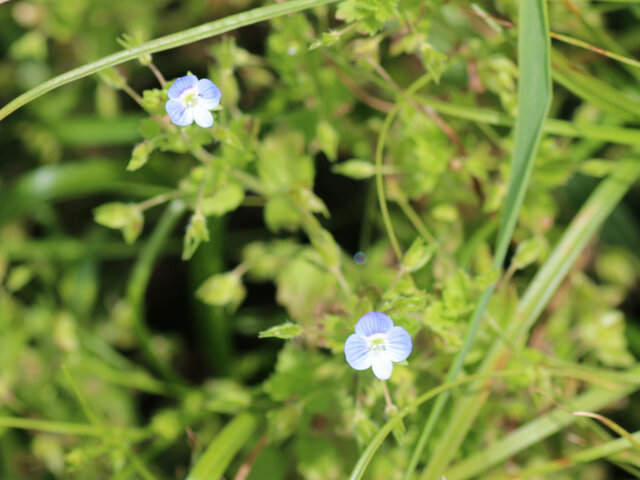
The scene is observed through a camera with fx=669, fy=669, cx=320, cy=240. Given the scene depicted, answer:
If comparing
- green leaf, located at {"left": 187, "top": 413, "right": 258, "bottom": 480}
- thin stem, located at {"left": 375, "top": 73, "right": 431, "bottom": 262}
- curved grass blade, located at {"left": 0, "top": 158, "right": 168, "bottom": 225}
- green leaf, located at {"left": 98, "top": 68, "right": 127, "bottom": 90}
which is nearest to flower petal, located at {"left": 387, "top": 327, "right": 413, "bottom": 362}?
thin stem, located at {"left": 375, "top": 73, "right": 431, "bottom": 262}

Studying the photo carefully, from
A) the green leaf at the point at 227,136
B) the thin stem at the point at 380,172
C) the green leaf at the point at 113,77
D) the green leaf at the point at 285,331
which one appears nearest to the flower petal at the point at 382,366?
the green leaf at the point at 285,331

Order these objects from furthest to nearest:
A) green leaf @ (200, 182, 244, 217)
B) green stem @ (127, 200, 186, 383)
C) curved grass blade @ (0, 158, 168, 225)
A: 1. curved grass blade @ (0, 158, 168, 225)
2. green stem @ (127, 200, 186, 383)
3. green leaf @ (200, 182, 244, 217)

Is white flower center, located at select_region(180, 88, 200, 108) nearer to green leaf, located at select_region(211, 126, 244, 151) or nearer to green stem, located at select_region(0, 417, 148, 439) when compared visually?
green leaf, located at select_region(211, 126, 244, 151)

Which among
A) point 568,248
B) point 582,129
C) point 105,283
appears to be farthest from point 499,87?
point 105,283

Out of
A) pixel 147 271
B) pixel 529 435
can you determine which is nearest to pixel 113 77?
pixel 147 271

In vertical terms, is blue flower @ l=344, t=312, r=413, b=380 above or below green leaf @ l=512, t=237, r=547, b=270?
below

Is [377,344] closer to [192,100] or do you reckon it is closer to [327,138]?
[192,100]
